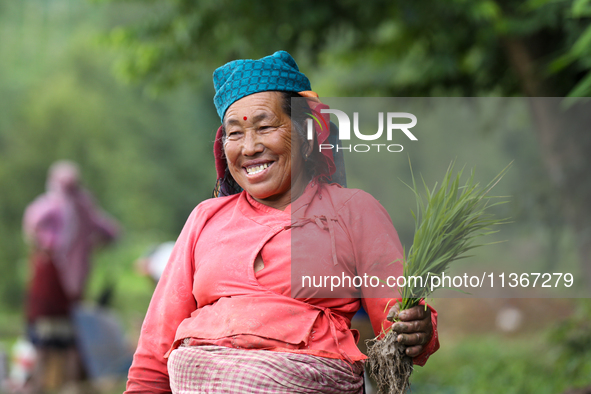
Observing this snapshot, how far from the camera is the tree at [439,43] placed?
16.8ft

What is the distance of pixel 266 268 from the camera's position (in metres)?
1.82

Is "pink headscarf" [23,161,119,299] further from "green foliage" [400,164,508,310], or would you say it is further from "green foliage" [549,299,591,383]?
"green foliage" [400,164,508,310]

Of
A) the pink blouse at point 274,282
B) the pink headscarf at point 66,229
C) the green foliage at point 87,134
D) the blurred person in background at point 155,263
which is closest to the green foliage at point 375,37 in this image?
the blurred person in background at point 155,263

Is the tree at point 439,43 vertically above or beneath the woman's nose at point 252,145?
above

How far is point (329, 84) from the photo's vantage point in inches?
316

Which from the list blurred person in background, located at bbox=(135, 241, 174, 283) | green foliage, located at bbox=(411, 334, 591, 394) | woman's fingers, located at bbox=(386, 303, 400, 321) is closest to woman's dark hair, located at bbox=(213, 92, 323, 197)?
woman's fingers, located at bbox=(386, 303, 400, 321)

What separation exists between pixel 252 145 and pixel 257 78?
0.21m

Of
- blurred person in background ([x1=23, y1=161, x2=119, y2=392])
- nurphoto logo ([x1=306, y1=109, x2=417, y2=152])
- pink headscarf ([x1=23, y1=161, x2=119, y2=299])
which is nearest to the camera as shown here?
nurphoto logo ([x1=306, y1=109, x2=417, y2=152])

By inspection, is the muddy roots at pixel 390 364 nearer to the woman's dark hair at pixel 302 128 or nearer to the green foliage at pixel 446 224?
the green foliage at pixel 446 224

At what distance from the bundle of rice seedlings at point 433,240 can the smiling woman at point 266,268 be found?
0.05m

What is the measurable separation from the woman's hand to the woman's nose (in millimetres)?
612

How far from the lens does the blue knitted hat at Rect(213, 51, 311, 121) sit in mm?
1907

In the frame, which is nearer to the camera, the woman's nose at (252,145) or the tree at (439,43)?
the woman's nose at (252,145)

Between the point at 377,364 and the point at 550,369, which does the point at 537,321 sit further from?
the point at 377,364
